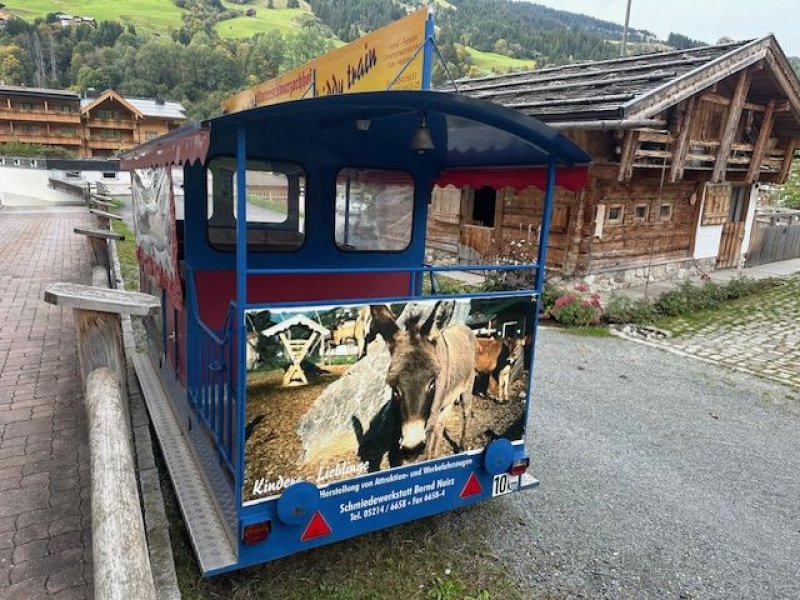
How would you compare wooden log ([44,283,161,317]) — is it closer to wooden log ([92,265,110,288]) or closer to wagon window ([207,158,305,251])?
wagon window ([207,158,305,251])

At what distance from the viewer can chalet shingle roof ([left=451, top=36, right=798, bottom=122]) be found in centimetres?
1013

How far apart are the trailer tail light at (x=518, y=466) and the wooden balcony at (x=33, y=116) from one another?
5428 centimetres

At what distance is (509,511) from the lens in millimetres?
4293

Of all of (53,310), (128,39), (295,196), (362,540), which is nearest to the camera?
(362,540)

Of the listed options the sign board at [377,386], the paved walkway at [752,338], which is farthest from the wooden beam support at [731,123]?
the sign board at [377,386]

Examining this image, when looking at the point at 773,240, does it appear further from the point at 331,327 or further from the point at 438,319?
the point at 331,327

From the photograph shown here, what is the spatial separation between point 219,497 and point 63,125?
179 ft

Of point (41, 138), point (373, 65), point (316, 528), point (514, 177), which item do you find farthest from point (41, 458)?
point (41, 138)

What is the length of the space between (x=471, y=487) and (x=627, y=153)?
8477 mm

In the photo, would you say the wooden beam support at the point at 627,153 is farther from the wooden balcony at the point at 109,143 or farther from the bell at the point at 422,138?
the wooden balcony at the point at 109,143

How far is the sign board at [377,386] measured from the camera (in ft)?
9.47

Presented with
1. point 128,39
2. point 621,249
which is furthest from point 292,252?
point 128,39

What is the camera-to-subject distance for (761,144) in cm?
1420

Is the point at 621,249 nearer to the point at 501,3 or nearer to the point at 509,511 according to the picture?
the point at 509,511
